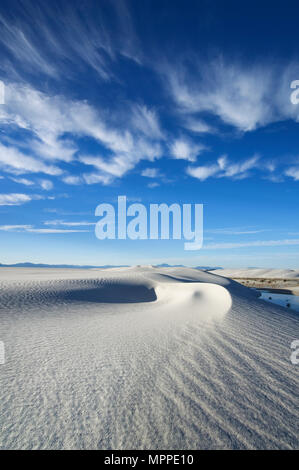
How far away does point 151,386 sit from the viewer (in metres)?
3.68

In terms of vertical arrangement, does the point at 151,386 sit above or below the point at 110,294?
above

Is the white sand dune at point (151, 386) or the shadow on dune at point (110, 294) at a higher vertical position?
the white sand dune at point (151, 386)

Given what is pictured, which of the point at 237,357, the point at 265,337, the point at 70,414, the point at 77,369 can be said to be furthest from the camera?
the point at 265,337

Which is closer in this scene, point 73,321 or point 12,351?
point 12,351

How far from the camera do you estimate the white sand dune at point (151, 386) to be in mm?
2709

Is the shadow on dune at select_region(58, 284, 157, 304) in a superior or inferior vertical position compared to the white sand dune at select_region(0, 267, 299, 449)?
inferior

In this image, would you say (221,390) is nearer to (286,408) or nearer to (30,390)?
(286,408)

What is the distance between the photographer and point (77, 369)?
14.1 ft

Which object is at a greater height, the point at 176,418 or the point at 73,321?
the point at 176,418

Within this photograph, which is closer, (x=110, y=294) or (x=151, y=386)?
(x=151, y=386)

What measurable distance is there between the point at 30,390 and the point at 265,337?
572 centimetres

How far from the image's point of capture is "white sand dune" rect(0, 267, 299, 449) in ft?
8.89

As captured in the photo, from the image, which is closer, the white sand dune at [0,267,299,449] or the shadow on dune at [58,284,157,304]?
the white sand dune at [0,267,299,449]
